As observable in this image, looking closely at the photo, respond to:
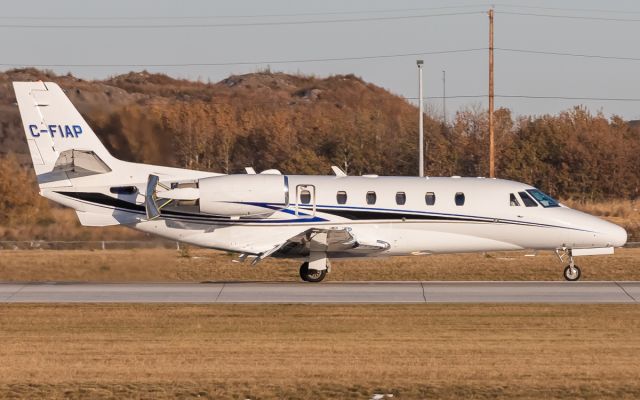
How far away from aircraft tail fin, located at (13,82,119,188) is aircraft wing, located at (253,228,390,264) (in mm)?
4414

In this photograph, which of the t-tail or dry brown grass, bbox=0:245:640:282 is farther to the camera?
dry brown grass, bbox=0:245:640:282

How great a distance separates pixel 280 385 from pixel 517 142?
4568 centimetres

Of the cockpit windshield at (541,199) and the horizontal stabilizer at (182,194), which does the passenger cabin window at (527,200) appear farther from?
the horizontal stabilizer at (182,194)

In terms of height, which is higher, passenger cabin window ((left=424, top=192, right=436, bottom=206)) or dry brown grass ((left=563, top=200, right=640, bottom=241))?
passenger cabin window ((left=424, top=192, right=436, bottom=206))

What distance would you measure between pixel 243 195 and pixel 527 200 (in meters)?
7.04

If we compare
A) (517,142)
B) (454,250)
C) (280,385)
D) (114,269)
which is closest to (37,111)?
(114,269)

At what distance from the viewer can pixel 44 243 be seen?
38.1 metres

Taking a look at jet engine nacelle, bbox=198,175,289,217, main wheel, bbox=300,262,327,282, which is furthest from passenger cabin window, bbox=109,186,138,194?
main wheel, bbox=300,262,327,282

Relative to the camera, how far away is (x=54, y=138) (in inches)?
1083

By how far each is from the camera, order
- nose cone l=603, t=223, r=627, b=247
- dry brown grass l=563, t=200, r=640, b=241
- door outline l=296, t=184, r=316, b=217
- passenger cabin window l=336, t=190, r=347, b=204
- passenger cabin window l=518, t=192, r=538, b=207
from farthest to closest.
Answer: dry brown grass l=563, t=200, r=640, b=241
passenger cabin window l=518, t=192, r=538, b=207
nose cone l=603, t=223, r=627, b=247
passenger cabin window l=336, t=190, r=347, b=204
door outline l=296, t=184, r=316, b=217

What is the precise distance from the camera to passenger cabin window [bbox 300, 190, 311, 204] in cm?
2745

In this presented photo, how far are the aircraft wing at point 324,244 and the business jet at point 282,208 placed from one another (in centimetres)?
3

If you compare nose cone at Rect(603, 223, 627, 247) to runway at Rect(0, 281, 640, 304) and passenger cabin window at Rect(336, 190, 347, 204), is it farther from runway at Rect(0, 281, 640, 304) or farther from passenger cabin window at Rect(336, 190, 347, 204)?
passenger cabin window at Rect(336, 190, 347, 204)

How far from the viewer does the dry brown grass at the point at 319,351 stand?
578 inches
